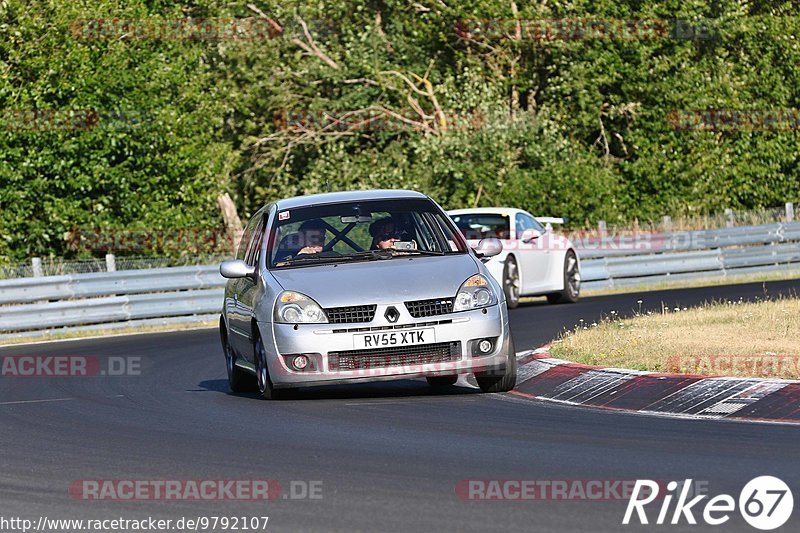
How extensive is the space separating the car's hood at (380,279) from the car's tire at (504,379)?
0.70m

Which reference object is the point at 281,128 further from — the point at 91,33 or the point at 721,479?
the point at 721,479

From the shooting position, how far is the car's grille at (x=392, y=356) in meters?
11.6

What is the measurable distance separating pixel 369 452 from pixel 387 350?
259 cm

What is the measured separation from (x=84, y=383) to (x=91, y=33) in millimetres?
20245

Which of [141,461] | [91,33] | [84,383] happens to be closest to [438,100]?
[91,33]

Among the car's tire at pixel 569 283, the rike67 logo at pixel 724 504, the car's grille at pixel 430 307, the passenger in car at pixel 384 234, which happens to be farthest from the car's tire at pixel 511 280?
the rike67 logo at pixel 724 504

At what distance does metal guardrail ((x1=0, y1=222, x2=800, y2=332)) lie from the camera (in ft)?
80.0

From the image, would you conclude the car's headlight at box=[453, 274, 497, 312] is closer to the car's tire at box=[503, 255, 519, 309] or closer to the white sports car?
the white sports car

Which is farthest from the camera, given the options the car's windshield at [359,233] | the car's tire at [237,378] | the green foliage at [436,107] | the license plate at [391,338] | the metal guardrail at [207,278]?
the green foliage at [436,107]

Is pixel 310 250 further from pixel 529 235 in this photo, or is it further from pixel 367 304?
pixel 529 235

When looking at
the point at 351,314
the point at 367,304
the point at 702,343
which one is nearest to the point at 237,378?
the point at 351,314

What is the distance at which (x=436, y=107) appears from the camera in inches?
1657

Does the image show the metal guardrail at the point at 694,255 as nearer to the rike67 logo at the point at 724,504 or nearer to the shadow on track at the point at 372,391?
the shadow on track at the point at 372,391

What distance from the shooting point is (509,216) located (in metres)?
24.4
